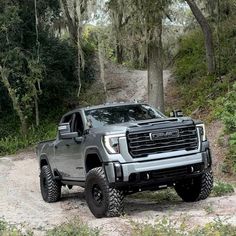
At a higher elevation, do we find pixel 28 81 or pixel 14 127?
pixel 28 81

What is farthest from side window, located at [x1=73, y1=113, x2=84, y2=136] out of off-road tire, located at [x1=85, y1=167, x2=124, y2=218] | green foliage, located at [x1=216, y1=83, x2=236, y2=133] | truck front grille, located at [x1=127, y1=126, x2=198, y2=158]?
green foliage, located at [x1=216, y1=83, x2=236, y2=133]

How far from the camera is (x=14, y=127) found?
90.3 feet

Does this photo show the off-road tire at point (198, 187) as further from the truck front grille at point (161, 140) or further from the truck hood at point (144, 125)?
the truck hood at point (144, 125)

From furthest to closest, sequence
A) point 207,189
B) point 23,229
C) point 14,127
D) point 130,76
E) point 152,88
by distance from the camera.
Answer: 1. point 130,76
2. point 14,127
3. point 152,88
4. point 207,189
5. point 23,229

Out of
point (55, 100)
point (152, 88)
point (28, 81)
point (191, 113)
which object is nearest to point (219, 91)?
point (191, 113)

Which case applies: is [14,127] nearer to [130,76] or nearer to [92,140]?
[130,76]

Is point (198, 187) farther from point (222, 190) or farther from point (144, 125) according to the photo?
point (144, 125)

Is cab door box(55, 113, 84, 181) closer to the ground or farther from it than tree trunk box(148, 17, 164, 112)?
closer to the ground

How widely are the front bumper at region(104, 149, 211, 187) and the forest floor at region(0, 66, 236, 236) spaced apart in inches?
22.2

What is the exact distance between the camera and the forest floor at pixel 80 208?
7.86 metres

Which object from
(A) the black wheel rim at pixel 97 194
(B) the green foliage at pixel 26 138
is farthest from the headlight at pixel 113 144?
(B) the green foliage at pixel 26 138

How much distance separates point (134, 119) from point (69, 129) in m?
1.25

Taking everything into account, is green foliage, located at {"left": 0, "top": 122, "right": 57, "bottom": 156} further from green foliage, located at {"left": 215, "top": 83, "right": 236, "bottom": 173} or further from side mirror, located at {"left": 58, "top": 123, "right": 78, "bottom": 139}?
side mirror, located at {"left": 58, "top": 123, "right": 78, "bottom": 139}

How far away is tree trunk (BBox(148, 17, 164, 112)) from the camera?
17125 mm
